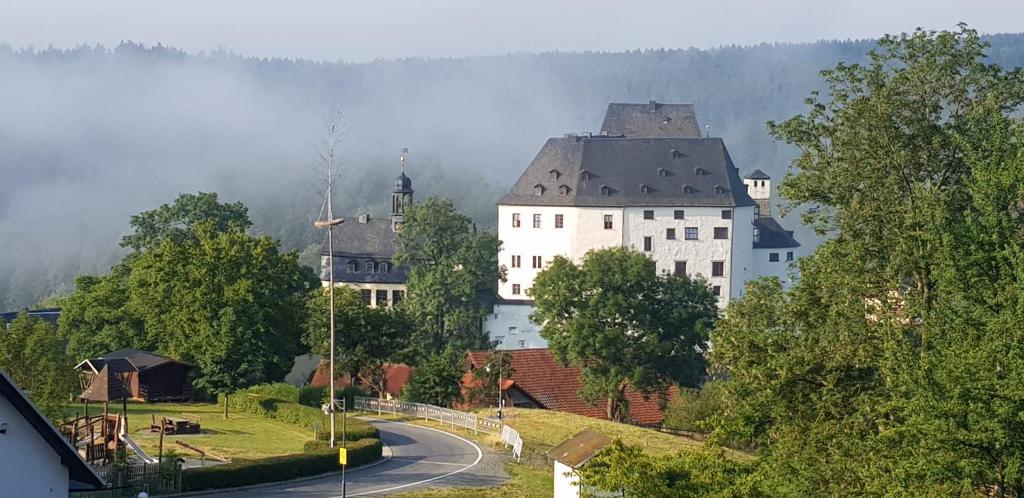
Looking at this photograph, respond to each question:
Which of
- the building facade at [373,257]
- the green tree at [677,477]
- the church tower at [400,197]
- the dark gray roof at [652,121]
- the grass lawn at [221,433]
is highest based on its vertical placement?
the dark gray roof at [652,121]

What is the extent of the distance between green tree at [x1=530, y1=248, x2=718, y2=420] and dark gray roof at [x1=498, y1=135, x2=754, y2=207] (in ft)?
150

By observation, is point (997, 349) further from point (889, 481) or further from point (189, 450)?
point (189, 450)

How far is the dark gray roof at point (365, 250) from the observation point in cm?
14838

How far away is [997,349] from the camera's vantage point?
104 feet

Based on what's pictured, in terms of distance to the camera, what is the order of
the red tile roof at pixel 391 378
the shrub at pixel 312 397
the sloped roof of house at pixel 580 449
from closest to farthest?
the sloped roof of house at pixel 580 449, the shrub at pixel 312 397, the red tile roof at pixel 391 378

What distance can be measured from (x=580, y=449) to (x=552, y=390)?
4990cm

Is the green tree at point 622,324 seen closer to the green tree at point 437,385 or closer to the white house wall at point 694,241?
the green tree at point 437,385

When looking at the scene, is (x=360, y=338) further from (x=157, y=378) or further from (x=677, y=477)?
(x=677, y=477)

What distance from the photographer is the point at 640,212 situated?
138625 millimetres

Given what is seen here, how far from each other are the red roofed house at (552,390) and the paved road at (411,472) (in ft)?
78.5

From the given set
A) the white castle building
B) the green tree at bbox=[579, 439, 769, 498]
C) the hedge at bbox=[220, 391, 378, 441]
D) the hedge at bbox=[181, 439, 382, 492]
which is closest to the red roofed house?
the hedge at bbox=[220, 391, 378, 441]

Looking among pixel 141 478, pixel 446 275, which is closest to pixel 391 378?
pixel 446 275

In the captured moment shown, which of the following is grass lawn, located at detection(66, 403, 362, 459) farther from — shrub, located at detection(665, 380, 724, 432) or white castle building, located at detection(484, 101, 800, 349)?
white castle building, located at detection(484, 101, 800, 349)

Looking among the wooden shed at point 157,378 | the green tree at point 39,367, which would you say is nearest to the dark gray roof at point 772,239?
the wooden shed at point 157,378
